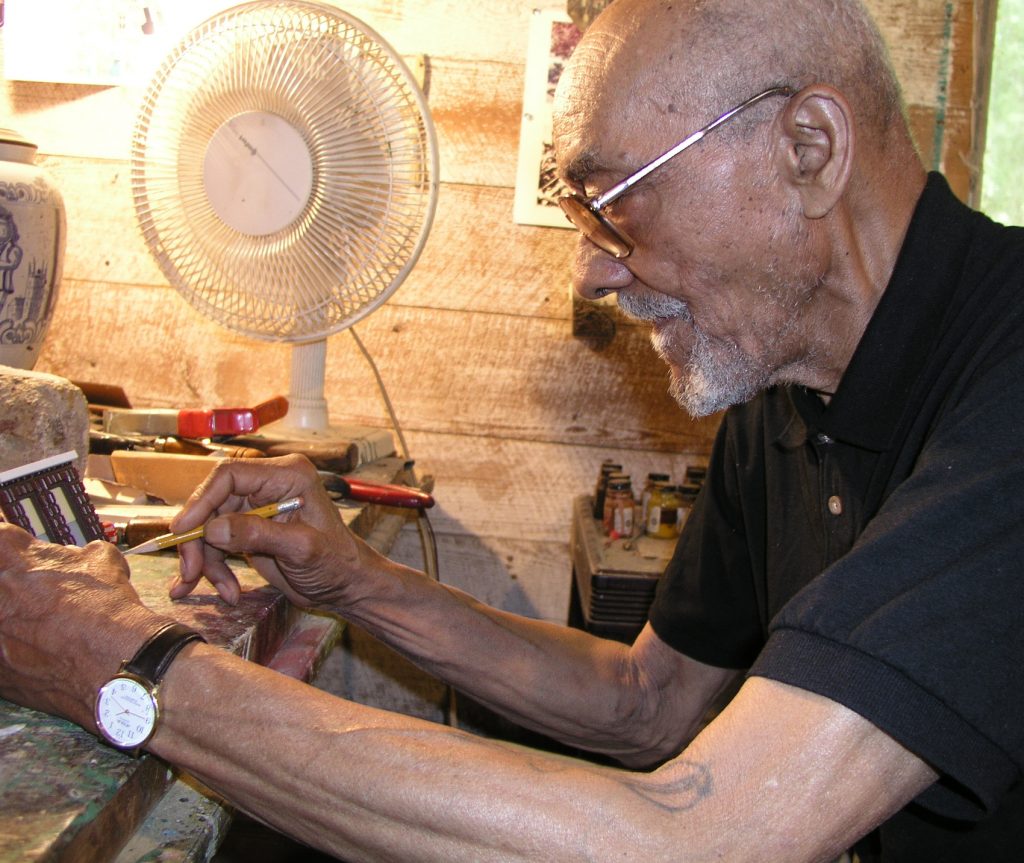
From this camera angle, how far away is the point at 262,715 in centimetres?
71

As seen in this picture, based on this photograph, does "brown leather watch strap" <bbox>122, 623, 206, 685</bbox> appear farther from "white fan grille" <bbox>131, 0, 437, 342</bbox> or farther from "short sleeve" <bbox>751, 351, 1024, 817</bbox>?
"white fan grille" <bbox>131, 0, 437, 342</bbox>

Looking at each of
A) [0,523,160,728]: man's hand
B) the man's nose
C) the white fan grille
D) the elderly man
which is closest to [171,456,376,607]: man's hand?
the elderly man

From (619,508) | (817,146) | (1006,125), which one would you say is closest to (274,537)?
(817,146)

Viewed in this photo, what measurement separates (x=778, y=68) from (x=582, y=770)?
2.16ft

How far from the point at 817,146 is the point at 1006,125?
1.18 m

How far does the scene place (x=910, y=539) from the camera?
69 cm

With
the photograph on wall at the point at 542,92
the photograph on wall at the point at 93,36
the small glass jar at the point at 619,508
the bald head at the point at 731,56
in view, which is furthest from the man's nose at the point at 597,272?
the photograph on wall at the point at 93,36

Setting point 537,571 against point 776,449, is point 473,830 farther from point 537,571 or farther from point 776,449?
point 537,571

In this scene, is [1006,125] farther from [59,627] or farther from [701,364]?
[59,627]

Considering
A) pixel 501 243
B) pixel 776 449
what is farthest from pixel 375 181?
pixel 776 449

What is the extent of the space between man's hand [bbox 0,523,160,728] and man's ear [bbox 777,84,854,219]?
708 millimetres

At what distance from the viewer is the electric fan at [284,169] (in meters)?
1.42

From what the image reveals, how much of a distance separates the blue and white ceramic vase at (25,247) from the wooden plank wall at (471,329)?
66 centimetres

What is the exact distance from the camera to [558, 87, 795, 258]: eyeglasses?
907mm
